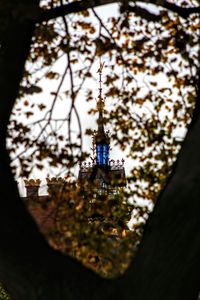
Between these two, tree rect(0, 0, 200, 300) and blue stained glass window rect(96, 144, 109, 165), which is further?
blue stained glass window rect(96, 144, 109, 165)

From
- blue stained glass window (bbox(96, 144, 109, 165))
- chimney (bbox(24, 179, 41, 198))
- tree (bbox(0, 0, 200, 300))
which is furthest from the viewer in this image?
blue stained glass window (bbox(96, 144, 109, 165))

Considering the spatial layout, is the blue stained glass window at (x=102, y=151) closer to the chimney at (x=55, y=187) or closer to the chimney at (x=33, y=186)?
the chimney at (x=55, y=187)

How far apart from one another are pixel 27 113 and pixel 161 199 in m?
4.80

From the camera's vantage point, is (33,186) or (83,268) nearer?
(83,268)

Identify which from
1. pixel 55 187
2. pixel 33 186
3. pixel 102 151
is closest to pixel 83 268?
pixel 55 187

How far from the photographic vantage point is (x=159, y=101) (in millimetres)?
9758

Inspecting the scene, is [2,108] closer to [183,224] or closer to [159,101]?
[183,224]

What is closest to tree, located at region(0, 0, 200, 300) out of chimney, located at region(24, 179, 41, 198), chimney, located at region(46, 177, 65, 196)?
chimney, located at region(24, 179, 41, 198)

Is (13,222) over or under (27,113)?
under

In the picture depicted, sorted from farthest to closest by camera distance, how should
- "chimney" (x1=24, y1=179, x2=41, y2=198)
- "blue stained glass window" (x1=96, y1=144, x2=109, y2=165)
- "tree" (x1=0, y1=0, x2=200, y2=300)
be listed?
"blue stained glass window" (x1=96, y1=144, x2=109, y2=165), "chimney" (x1=24, y1=179, x2=41, y2=198), "tree" (x1=0, y1=0, x2=200, y2=300)

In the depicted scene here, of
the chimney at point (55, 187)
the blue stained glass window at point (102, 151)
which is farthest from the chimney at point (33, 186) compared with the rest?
the blue stained glass window at point (102, 151)

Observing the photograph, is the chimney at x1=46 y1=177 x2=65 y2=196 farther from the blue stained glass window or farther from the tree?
the tree

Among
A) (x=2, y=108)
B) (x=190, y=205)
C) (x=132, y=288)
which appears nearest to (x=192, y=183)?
(x=190, y=205)

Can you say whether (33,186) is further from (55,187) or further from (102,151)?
(102,151)
